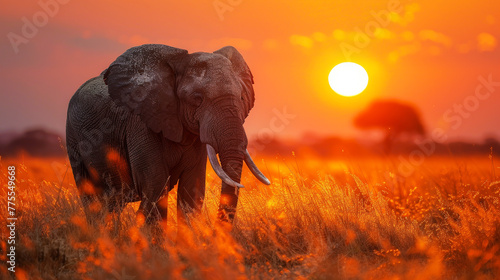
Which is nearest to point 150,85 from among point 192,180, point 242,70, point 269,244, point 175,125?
point 175,125

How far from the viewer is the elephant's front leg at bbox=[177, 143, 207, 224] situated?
914 cm

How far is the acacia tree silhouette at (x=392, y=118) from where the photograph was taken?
40031mm

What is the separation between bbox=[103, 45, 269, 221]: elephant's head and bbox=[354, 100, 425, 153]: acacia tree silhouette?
3129 centimetres

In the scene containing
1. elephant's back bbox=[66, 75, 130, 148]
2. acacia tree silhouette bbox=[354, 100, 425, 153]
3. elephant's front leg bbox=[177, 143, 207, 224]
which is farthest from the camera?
acacia tree silhouette bbox=[354, 100, 425, 153]

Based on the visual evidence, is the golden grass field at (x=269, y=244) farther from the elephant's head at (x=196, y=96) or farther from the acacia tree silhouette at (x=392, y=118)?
the acacia tree silhouette at (x=392, y=118)

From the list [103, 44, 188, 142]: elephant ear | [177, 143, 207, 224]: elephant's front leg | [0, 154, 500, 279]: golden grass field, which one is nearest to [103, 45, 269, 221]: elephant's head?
[103, 44, 188, 142]: elephant ear

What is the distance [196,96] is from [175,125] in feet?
1.74

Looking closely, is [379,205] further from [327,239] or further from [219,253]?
[219,253]

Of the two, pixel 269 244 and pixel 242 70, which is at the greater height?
pixel 242 70

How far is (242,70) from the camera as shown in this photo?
913cm

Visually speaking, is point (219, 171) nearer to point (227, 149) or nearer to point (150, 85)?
point (227, 149)

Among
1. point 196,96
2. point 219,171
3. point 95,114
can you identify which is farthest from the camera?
point 95,114

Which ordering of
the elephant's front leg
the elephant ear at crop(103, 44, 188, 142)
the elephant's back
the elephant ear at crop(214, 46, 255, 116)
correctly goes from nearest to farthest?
the elephant ear at crop(103, 44, 188, 142)
the elephant ear at crop(214, 46, 255, 116)
the elephant's front leg
the elephant's back

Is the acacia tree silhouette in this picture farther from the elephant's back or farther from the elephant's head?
the elephant's head
